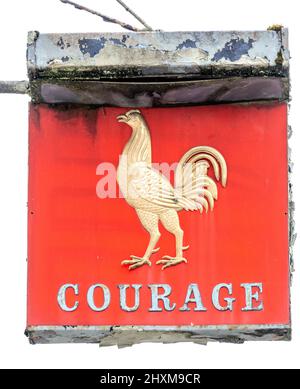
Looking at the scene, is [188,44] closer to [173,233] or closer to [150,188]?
[150,188]

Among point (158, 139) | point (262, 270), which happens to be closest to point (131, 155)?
point (158, 139)

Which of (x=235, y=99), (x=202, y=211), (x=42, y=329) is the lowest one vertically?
(x=42, y=329)

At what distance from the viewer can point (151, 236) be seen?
481 inches

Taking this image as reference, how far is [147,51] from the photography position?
1197 cm

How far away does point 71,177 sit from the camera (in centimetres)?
1227

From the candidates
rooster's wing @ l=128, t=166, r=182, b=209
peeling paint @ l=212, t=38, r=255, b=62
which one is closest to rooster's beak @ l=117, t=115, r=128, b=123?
rooster's wing @ l=128, t=166, r=182, b=209

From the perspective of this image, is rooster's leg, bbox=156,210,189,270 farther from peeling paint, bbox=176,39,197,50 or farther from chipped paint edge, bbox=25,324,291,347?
peeling paint, bbox=176,39,197,50

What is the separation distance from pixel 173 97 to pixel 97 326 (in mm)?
1636

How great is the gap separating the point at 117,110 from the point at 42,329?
1587 millimetres

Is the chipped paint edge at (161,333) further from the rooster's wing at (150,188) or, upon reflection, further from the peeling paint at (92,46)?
the peeling paint at (92,46)

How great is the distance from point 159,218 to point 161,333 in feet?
2.57

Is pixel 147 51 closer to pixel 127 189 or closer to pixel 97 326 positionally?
pixel 127 189

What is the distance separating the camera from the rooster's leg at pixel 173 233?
1218 centimetres

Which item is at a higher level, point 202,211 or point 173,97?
point 173,97
